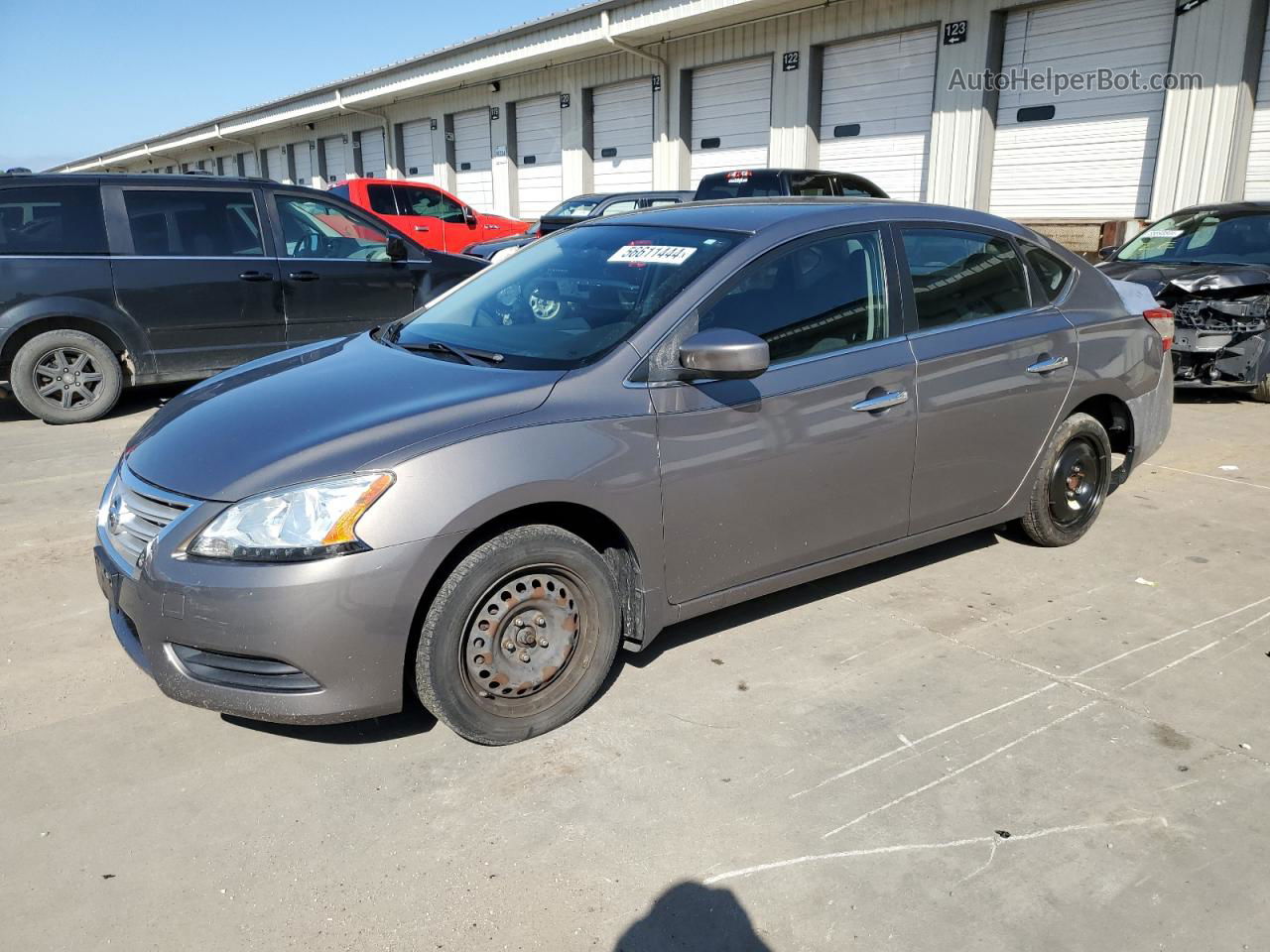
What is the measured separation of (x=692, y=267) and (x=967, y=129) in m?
12.5

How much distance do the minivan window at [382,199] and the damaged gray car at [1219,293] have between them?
12.0 m

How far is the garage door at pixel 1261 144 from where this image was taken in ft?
37.4

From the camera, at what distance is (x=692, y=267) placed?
11.5 ft


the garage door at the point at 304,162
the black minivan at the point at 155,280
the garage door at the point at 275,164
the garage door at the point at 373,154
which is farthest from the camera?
the garage door at the point at 275,164

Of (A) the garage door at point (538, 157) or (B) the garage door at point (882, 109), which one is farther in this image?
(A) the garage door at point (538, 157)

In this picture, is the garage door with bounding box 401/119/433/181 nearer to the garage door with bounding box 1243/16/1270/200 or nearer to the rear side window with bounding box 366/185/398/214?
the rear side window with bounding box 366/185/398/214

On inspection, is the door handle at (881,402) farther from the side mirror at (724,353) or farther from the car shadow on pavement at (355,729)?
the car shadow on pavement at (355,729)

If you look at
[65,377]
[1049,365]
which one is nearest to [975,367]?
[1049,365]

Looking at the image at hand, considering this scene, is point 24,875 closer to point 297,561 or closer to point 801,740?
point 297,561

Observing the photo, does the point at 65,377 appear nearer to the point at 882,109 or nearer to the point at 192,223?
the point at 192,223

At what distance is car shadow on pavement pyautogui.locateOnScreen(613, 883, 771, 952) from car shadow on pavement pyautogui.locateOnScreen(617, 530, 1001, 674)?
3.62 ft

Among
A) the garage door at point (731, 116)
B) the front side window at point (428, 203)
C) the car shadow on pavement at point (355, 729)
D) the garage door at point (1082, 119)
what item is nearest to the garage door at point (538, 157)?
the garage door at point (731, 116)

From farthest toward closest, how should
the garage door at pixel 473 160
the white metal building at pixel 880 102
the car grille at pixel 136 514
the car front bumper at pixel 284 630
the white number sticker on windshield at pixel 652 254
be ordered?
the garage door at pixel 473 160
the white metal building at pixel 880 102
the white number sticker on windshield at pixel 652 254
the car grille at pixel 136 514
the car front bumper at pixel 284 630

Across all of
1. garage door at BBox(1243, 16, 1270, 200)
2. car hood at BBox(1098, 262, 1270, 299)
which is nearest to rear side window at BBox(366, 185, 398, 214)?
car hood at BBox(1098, 262, 1270, 299)
